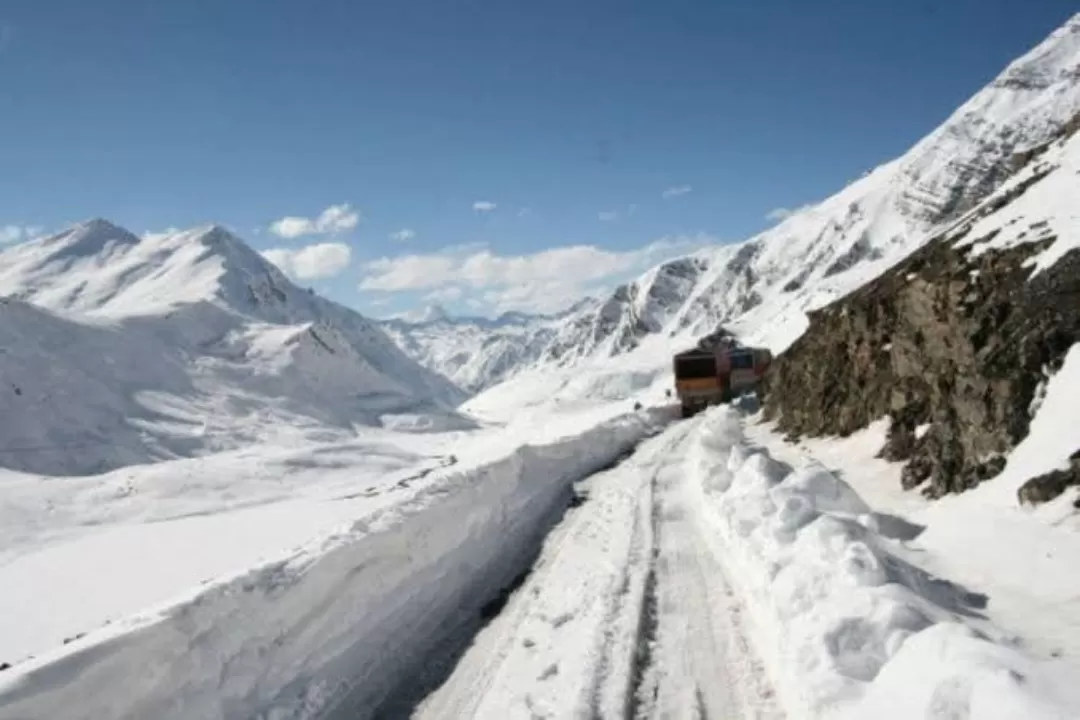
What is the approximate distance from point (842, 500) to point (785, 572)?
4.13 meters

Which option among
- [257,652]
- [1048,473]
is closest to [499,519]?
[257,652]

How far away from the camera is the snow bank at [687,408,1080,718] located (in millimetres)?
5117

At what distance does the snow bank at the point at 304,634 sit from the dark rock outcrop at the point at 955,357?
6880 mm

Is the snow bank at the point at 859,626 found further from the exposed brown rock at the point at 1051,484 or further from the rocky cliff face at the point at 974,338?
the rocky cliff face at the point at 974,338

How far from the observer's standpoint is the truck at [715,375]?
149ft

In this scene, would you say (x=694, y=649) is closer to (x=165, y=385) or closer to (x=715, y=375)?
(x=715, y=375)

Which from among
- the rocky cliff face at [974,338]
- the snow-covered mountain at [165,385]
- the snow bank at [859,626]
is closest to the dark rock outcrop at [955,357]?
the rocky cliff face at [974,338]

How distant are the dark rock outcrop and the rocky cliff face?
0.08 feet

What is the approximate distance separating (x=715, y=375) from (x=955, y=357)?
103ft

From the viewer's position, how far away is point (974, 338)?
14070 millimetres

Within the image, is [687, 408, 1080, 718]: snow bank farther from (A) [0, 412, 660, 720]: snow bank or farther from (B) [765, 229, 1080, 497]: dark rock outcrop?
(A) [0, 412, 660, 720]: snow bank

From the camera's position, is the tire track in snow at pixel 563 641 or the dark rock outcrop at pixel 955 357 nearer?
the tire track in snow at pixel 563 641

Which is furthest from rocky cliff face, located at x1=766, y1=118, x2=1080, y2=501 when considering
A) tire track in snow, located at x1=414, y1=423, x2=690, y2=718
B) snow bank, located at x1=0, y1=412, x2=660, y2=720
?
snow bank, located at x1=0, y1=412, x2=660, y2=720

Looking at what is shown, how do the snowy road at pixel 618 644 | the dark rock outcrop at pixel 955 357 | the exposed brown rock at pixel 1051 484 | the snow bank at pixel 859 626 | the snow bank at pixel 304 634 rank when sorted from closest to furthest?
the snow bank at pixel 859 626, the snow bank at pixel 304 634, the snowy road at pixel 618 644, the exposed brown rock at pixel 1051 484, the dark rock outcrop at pixel 955 357
